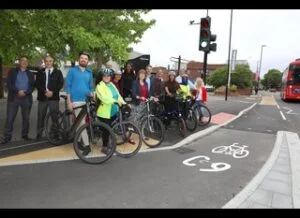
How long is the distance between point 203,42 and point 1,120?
6.47 meters

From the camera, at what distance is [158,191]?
4875 millimetres

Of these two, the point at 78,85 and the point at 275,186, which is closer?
the point at 275,186

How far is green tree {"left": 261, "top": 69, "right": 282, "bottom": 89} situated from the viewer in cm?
13050

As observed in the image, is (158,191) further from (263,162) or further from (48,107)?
(48,107)

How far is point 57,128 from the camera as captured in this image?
7.33 metres

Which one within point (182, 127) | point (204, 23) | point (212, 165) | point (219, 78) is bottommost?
point (212, 165)

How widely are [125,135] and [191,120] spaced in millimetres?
3571

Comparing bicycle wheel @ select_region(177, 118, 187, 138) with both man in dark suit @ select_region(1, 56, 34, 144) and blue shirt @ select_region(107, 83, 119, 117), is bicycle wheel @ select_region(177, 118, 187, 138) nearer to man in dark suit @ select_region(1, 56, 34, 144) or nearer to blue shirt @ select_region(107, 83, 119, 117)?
blue shirt @ select_region(107, 83, 119, 117)

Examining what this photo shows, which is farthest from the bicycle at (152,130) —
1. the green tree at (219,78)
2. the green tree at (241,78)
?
the green tree at (219,78)

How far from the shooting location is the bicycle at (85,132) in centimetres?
616

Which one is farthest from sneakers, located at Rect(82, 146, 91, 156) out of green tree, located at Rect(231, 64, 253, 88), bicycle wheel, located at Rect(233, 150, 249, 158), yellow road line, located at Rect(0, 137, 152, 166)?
green tree, located at Rect(231, 64, 253, 88)

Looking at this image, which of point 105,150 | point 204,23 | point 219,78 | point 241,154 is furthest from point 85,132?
point 219,78

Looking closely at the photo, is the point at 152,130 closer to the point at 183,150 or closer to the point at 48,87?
the point at 183,150

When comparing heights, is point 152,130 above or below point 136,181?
above
